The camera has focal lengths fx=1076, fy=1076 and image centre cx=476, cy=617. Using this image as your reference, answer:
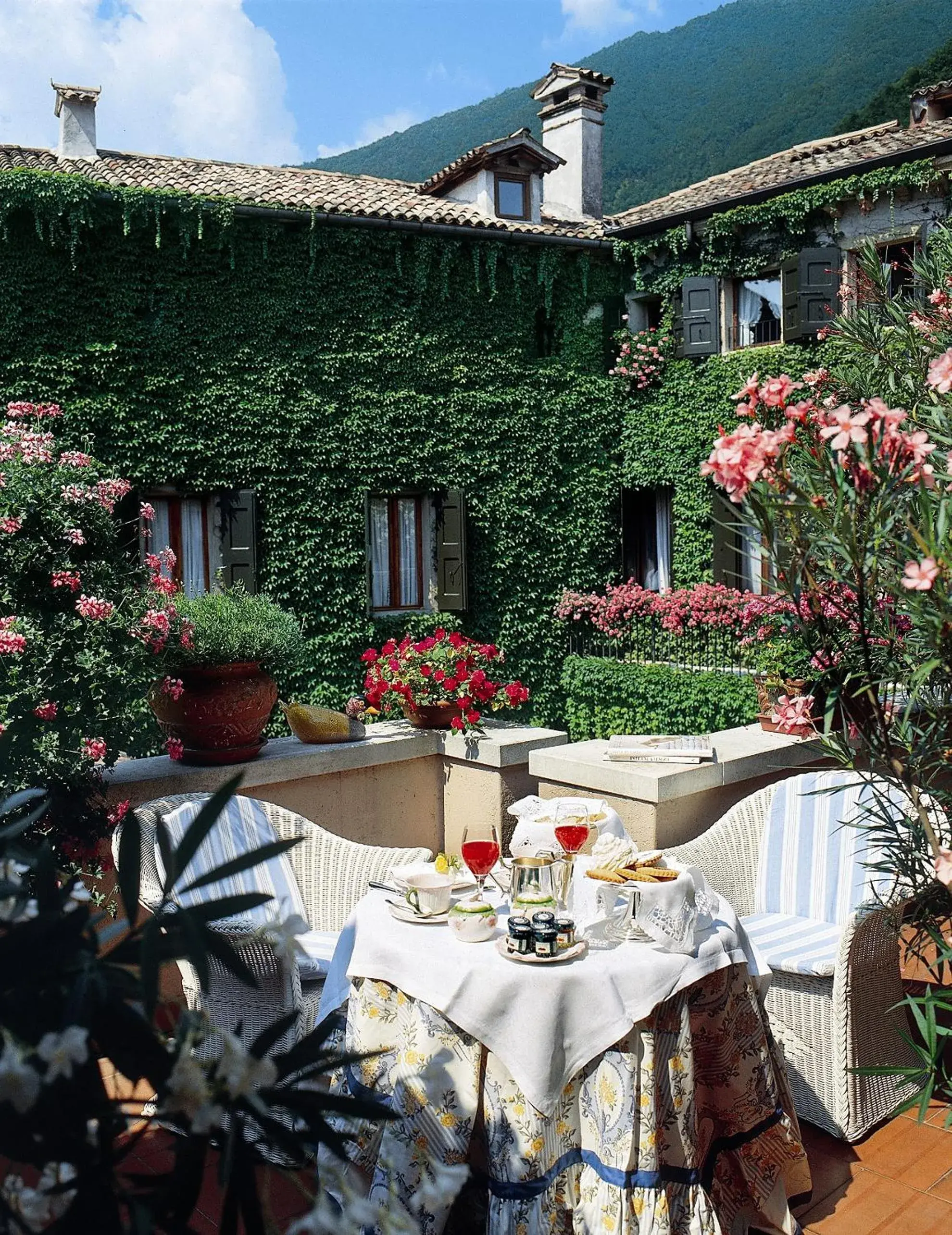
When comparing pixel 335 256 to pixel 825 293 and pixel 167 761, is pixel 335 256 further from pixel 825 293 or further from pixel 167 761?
pixel 167 761

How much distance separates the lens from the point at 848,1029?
3504 mm

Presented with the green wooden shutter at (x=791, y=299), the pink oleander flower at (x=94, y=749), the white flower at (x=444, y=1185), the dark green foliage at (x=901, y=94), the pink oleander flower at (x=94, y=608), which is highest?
the dark green foliage at (x=901, y=94)

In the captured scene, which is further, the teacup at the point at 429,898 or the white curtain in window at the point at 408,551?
the white curtain in window at the point at 408,551

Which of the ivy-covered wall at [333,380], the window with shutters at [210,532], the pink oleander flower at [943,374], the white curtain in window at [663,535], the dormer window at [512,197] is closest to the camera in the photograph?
the pink oleander flower at [943,374]

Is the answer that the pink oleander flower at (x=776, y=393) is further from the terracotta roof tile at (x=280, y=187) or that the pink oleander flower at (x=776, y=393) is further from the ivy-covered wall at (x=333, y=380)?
the terracotta roof tile at (x=280, y=187)

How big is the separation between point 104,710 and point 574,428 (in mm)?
10195

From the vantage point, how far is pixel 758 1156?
9.99 feet

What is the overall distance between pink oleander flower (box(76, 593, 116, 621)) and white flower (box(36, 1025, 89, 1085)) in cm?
325

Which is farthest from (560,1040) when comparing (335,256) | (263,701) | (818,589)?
(335,256)

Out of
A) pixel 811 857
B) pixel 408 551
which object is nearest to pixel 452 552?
pixel 408 551

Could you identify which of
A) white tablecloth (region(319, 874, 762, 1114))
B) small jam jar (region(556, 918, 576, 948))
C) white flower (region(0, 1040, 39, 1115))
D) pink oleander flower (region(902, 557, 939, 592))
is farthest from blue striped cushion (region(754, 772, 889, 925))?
white flower (region(0, 1040, 39, 1115))

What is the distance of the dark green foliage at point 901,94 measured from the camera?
25.1 m

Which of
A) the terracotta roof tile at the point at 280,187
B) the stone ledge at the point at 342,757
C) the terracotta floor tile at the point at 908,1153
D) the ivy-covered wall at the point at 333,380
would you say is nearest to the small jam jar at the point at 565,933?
the terracotta floor tile at the point at 908,1153

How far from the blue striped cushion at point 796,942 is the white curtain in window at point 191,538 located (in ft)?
28.1
